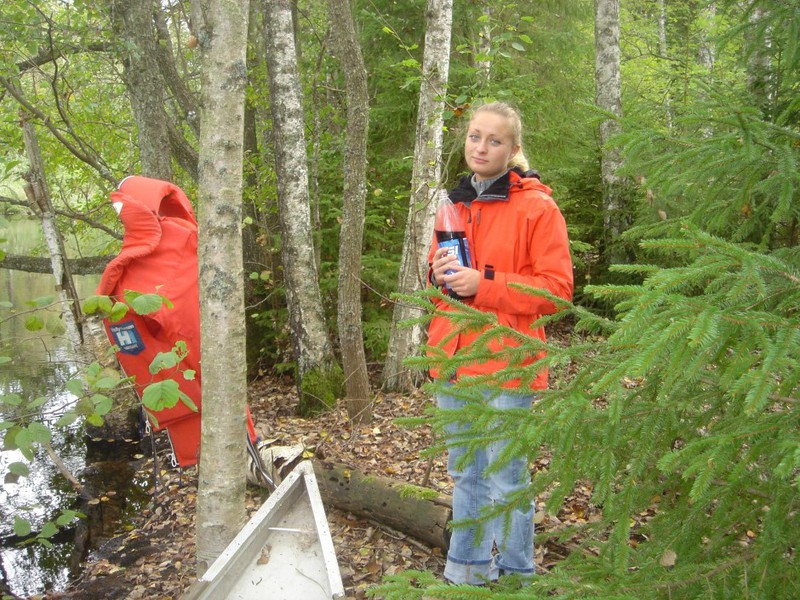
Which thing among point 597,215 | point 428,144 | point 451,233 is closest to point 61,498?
point 428,144

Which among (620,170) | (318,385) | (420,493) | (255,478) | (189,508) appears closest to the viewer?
(620,170)

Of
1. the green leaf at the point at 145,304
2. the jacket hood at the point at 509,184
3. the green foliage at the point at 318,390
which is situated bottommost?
the green foliage at the point at 318,390

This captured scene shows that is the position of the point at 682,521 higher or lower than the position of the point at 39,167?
lower

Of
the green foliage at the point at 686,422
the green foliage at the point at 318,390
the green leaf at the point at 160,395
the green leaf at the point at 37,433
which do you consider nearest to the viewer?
the green foliage at the point at 686,422

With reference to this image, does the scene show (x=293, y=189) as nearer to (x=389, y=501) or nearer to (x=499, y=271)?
(x=389, y=501)

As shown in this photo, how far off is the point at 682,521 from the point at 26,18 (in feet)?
25.6

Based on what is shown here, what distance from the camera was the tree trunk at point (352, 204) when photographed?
5496 millimetres

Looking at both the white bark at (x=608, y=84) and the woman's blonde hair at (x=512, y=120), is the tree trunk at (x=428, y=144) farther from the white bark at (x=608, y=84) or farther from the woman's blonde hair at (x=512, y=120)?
the white bark at (x=608, y=84)

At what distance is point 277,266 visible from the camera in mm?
8367

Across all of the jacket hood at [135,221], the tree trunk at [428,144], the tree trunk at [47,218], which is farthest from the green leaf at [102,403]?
the tree trunk at [428,144]

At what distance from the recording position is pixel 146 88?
681 centimetres

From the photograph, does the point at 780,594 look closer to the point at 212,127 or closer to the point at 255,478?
the point at 212,127

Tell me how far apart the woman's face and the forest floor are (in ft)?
4.12

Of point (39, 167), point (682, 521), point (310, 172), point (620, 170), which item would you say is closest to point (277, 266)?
point (310, 172)
